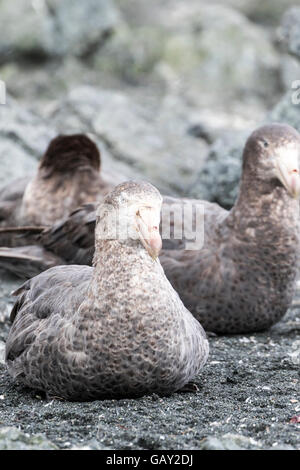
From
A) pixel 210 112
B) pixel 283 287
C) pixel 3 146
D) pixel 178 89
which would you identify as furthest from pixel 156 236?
pixel 178 89

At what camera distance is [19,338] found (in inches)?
172

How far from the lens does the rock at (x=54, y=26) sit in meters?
13.5

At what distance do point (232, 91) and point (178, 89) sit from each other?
0.77 metres

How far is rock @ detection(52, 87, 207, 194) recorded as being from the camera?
944cm

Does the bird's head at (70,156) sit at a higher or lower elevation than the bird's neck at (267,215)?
higher

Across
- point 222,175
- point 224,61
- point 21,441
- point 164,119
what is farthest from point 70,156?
point 224,61

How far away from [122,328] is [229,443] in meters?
0.77

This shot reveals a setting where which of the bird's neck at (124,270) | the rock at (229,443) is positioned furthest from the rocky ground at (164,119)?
the bird's neck at (124,270)

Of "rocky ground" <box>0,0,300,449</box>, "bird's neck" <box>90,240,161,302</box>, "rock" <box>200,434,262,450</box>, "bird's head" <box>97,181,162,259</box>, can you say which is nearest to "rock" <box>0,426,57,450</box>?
"rocky ground" <box>0,0,300,449</box>

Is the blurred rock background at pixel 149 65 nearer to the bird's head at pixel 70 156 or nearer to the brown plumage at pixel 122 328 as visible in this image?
the bird's head at pixel 70 156

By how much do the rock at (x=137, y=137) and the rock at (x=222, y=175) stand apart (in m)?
0.69

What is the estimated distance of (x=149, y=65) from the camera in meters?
14.1

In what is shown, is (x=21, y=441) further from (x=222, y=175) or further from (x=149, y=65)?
(x=149, y=65)

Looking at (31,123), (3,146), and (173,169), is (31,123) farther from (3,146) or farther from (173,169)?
(173,169)
